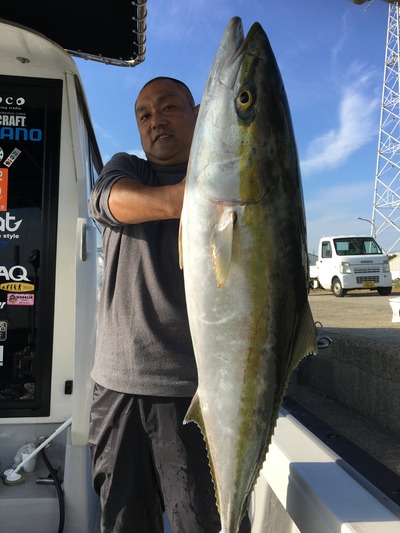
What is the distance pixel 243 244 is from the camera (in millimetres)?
1272

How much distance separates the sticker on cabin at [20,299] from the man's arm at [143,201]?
1.75 m

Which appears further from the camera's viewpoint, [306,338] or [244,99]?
[306,338]

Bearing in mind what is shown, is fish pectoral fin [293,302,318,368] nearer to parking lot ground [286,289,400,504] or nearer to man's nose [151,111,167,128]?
man's nose [151,111,167,128]

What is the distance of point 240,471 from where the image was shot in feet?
4.50

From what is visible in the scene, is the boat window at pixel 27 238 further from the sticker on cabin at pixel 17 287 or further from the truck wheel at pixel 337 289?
the truck wheel at pixel 337 289

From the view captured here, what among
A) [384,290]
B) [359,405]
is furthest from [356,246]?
[359,405]

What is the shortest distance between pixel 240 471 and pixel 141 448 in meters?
0.55

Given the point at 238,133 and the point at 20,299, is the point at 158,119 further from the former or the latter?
the point at 20,299

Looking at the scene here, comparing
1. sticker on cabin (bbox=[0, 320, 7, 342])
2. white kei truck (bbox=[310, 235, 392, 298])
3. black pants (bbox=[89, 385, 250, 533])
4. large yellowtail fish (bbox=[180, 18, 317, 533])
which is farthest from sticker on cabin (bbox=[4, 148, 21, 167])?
white kei truck (bbox=[310, 235, 392, 298])

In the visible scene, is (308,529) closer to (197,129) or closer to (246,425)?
(246,425)

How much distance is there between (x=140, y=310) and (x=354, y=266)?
54.1ft

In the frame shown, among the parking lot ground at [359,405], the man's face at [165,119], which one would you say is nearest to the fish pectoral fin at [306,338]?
the man's face at [165,119]

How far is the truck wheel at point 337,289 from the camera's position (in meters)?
17.2

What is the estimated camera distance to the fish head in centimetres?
127
